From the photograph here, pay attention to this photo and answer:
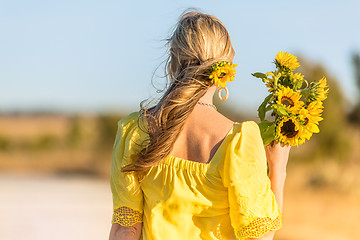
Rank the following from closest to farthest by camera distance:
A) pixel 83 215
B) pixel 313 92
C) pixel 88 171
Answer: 1. pixel 313 92
2. pixel 83 215
3. pixel 88 171

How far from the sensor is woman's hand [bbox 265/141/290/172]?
2745 mm

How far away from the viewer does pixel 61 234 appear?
10.2 metres

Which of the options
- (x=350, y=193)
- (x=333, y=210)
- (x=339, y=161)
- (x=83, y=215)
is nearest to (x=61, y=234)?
(x=83, y=215)

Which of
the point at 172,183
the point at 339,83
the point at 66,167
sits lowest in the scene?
the point at 66,167

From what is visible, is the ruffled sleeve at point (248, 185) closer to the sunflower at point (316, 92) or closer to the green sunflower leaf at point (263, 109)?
the green sunflower leaf at point (263, 109)

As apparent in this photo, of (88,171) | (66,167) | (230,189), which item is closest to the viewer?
(230,189)

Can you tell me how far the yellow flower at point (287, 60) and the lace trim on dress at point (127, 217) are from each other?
105cm

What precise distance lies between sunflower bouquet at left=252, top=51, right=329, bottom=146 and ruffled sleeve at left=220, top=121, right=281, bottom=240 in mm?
221

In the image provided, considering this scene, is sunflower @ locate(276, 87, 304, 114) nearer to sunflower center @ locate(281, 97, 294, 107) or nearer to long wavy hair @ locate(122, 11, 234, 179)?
sunflower center @ locate(281, 97, 294, 107)

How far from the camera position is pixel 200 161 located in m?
2.62

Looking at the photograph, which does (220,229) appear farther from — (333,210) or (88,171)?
(88,171)

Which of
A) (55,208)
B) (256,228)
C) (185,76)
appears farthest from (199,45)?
(55,208)

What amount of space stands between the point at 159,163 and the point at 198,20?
703 millimetres

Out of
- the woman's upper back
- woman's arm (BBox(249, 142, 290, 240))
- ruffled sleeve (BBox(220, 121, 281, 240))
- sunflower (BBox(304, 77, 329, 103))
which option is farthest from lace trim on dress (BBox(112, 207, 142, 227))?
sunflower (BBox(304, 77, 329, 103))
